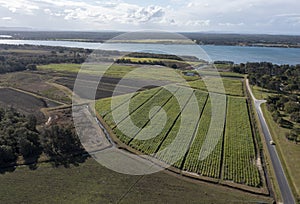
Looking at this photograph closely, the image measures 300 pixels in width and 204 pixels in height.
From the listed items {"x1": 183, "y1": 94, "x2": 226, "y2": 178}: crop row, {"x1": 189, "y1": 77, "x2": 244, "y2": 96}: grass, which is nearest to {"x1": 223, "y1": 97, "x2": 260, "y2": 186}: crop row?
{"x1": 183, "y1": 94, "x2": 226, "y2": 178}: crop row

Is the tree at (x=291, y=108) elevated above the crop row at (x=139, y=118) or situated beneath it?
elevated above

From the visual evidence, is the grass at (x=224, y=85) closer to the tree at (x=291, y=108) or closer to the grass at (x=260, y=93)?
the grass at (x=260, y=93)

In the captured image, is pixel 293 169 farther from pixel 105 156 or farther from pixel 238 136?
pixel 105 156

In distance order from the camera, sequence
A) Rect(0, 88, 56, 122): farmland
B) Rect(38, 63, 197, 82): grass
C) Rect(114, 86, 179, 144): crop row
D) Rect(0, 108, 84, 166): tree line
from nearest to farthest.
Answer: Rect(0, 108, 84, 166): tree line
Rect(114, 86, 179, 144): crop row
Rect(0, 88, 56, 122): farmland
Rect(38, 63, 197, 82): grass

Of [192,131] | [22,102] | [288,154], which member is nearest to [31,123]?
[22,102]

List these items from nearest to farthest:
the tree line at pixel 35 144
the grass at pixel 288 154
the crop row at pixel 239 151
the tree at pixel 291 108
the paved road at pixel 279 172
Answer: the paved road at pixel 279 172 < the grass at pixel 288 154 < the crop row at pixel 239 151 < the tree line at pixel 35 144 < the tree at pixel 291 108

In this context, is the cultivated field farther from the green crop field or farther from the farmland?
the green crop field

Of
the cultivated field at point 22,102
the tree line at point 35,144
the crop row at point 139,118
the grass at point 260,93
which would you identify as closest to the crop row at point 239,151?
the crop row at point 139,118

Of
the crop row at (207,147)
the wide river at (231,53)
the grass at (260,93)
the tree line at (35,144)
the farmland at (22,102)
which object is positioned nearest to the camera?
the crop row at (207,147)
